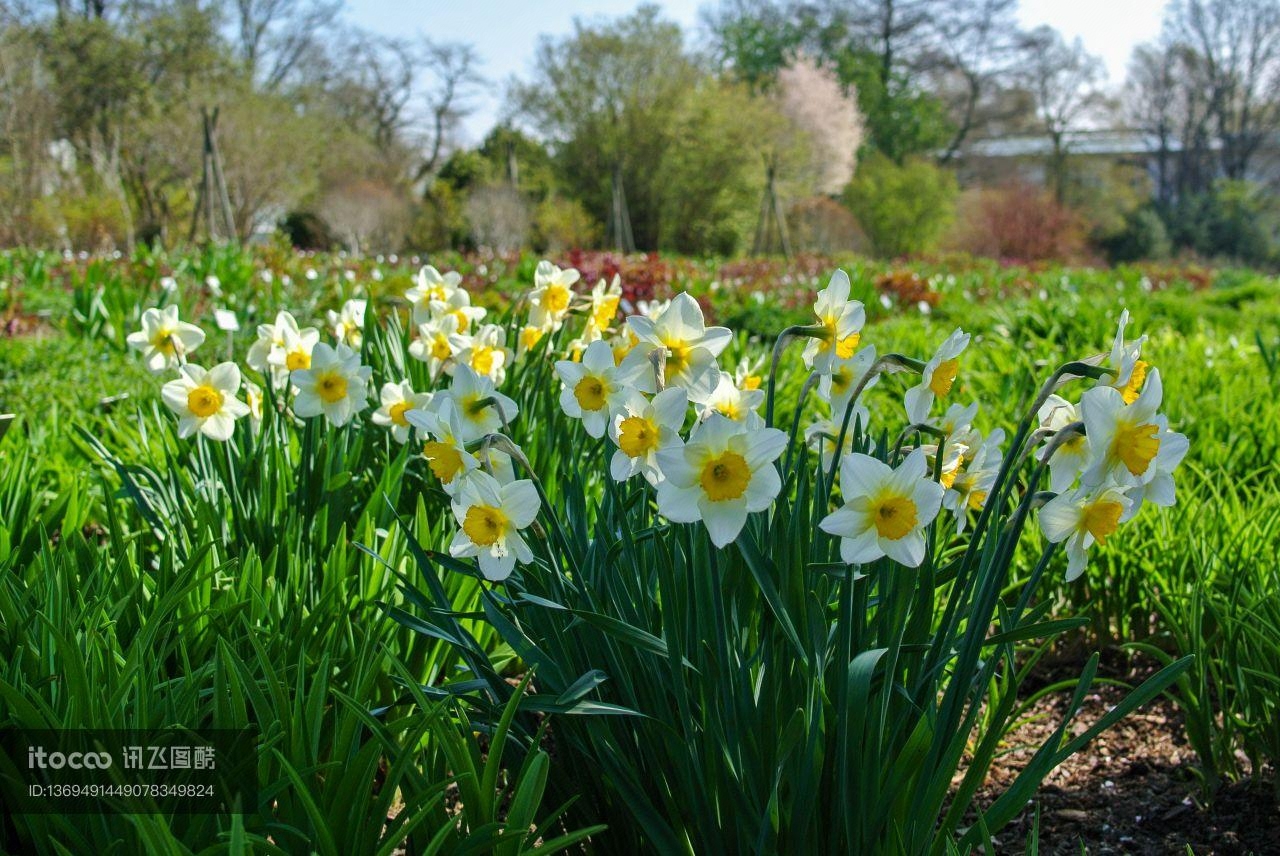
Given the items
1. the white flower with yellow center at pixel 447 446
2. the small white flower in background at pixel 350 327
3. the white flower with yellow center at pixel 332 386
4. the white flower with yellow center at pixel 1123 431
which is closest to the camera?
the white flower with yellow center at pixel 1123 431

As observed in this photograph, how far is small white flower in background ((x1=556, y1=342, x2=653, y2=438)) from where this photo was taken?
1.20 m

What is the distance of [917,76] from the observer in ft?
121

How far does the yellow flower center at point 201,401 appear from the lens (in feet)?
6.01

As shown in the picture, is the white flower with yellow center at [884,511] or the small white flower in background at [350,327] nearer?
the white flower with yellow center at [884,511]

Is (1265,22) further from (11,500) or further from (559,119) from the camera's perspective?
(11,500)

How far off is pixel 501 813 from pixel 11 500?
1.26 m

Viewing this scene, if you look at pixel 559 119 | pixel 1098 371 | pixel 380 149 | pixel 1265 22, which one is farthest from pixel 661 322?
pixel 1265 22

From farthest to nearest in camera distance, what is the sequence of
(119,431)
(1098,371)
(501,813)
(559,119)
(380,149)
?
1. (380,149)
2. (559,119)
3. (119,431)
4. (501,813)
5. (1098,371)

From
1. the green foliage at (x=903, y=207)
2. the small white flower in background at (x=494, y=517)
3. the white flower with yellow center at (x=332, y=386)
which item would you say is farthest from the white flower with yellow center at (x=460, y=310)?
the green foliage at (x=903, y=207)

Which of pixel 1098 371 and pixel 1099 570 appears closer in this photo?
pixel 1098 371

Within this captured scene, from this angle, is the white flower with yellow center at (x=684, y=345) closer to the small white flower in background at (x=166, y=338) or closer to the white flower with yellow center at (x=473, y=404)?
the white flower with yellow center at (x=473, y=404)

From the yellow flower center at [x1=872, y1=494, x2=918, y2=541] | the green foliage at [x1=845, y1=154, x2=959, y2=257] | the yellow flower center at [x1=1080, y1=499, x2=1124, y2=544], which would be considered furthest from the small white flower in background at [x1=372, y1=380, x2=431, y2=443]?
the green foliage at [x1=845, y1=154, x2=959, y2=257]

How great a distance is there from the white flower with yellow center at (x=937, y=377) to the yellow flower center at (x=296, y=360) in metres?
1.35

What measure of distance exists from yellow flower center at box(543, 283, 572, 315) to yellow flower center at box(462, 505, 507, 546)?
3.10 feet
